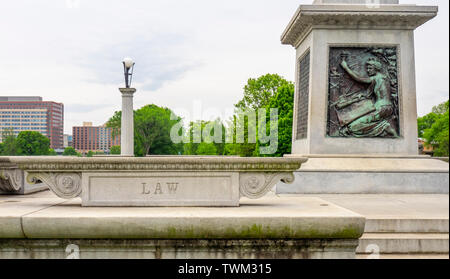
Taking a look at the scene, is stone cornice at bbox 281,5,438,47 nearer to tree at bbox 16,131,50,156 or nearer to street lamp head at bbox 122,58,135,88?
street lamp head at bbox 122,58,135,88

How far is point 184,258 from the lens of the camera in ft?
14.5

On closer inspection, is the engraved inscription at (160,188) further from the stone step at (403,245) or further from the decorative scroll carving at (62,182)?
the stone step at (403,245)

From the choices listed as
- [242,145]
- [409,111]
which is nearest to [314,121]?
[409,111]

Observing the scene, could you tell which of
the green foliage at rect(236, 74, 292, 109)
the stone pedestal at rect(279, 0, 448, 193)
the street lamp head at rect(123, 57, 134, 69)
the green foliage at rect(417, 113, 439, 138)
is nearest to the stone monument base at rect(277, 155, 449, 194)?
the stone pedestal at rect(279, 0, 448, 193)

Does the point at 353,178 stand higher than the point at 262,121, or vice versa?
the point at 262,121

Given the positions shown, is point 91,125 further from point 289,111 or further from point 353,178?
point 353,178

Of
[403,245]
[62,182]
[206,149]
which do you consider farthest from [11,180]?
[206,149]

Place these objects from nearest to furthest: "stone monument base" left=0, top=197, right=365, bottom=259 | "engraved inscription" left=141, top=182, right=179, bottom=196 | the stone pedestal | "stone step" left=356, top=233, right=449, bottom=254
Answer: "stone monument base" left=0, top=197, right=365, bottom=259 → "engraved inscription" left=141, top=182, right=179, bottom=196 → "stone step" left=356, top=233, right=449, bottom=254 → the stone pedestal

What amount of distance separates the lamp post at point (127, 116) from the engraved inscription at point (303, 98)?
1046 cm

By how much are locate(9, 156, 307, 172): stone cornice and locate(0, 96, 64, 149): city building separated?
121882 millimetres

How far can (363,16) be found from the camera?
1061 centimetres

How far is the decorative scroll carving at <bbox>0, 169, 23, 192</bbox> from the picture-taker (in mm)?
6941

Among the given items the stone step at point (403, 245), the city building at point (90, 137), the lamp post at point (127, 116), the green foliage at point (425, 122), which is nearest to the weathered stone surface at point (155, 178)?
the stone step at point (403, 245)
